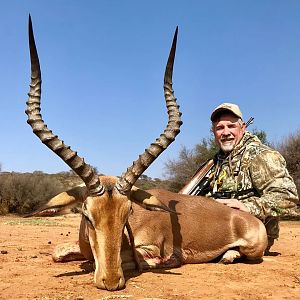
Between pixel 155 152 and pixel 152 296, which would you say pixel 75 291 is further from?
pixel 155 152

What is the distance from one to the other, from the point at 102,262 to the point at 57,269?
168cm

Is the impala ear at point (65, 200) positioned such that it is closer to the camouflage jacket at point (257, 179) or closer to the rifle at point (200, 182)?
the camouflage jacket at point (257, 179)

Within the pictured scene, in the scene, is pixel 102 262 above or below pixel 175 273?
above

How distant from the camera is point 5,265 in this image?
6793mm

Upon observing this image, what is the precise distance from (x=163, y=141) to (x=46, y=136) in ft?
4.83

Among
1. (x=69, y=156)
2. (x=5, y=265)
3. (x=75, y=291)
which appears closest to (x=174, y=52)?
(x=69, y=156)

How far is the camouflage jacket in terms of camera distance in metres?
7.85

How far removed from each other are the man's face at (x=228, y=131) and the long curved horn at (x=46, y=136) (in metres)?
3.98

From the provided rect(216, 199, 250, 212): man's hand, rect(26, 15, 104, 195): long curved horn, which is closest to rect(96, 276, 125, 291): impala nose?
rect(26, 15, 104, 195): long curved horn

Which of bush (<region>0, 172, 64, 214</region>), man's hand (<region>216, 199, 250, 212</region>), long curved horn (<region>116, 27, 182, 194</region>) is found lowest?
bush (<region>0, 172, 64, 214</region>)

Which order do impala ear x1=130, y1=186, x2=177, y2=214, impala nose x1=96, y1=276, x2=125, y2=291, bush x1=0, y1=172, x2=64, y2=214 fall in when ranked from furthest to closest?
bush x1=0, y1=172, x2=64, y2=214 → impala ear x1=130, y1=186, x2=177, y2=214 → impala nose x1=96, y1=276, x2=125, y2=291

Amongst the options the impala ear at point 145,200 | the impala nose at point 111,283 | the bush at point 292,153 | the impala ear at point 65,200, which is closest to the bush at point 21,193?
the bush at point 292,153

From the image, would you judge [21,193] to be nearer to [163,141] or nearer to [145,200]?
[145,200]

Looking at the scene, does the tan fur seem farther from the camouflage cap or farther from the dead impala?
the camouflage cap
